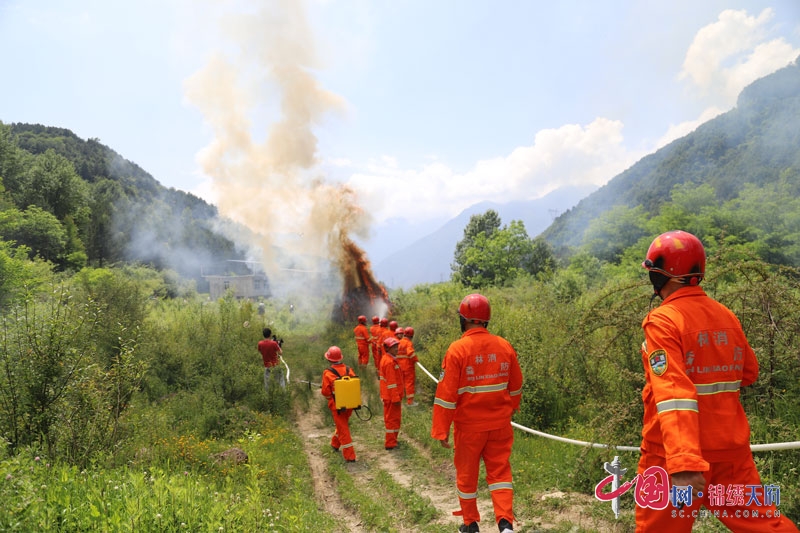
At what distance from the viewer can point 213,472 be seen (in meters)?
6.62

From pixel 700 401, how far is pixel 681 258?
2.74 ft

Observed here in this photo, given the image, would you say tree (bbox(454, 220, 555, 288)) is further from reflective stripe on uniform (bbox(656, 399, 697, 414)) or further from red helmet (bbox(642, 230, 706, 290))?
reflective stripe on uniform (bbox(656, 399, 697, 414))

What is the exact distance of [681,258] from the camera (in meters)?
2.79

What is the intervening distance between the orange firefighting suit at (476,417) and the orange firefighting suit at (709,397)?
178 centimetres

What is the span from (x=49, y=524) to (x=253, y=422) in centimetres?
678

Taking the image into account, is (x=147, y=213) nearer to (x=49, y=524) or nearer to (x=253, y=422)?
(x=253, y=422)

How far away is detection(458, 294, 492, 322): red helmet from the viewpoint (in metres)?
4.75

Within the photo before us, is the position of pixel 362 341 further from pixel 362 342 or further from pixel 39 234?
pixel 39 234

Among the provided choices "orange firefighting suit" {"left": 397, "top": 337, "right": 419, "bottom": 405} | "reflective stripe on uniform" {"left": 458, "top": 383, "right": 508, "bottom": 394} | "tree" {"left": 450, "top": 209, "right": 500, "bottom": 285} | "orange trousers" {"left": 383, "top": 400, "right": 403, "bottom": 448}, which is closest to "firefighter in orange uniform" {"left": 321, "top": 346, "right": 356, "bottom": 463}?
"orange trousers" {"left": 383, "top": 400, "right": 403, "bottom": 448}

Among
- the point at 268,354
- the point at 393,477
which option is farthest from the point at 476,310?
the point at 268,354

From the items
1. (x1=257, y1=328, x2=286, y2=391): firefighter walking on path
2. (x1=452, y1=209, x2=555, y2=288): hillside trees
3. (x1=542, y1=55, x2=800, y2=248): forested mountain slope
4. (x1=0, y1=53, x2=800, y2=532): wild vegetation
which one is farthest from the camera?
(x1=542, y1=55, x2=800, y2=248): forested mountain slope

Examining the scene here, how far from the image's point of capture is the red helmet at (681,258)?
278 centimetres

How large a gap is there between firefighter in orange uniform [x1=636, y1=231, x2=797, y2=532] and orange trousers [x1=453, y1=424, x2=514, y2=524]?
176 cm

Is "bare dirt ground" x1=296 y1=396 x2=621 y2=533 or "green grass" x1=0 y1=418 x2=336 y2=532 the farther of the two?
"bare dirt ground" x1=296 y1=396 x2=621 y2=533
